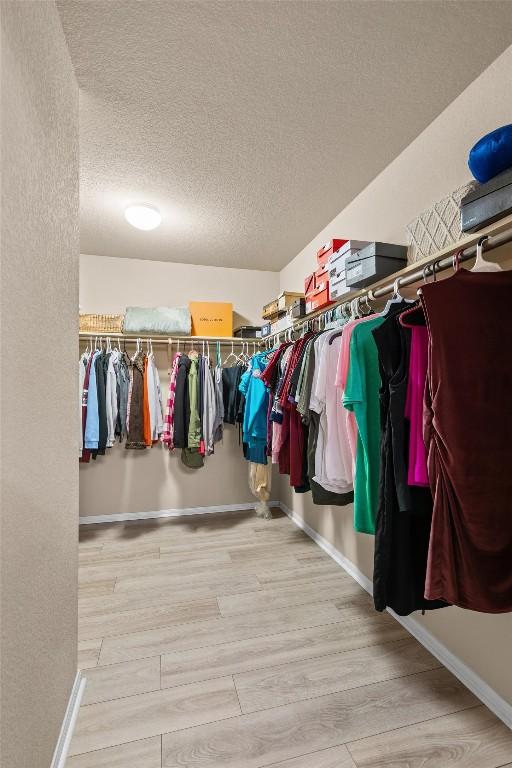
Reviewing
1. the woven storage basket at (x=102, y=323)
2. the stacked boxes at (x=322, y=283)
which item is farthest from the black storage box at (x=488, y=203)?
the woven storage basket at (x=102, y=323)

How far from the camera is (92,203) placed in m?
2.65

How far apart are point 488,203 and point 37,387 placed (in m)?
1.54

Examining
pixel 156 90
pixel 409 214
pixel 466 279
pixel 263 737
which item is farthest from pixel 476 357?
pixel 156 90

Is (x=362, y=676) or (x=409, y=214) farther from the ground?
(x=409, y=214)

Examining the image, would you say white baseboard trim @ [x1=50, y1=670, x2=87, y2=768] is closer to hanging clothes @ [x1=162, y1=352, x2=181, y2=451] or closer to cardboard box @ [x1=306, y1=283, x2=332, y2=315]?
hanging clothes @ [x1=162, y1=352, x2=181, y2=451]

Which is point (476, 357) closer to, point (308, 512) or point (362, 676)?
point (362, 676)

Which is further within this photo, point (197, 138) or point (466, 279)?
point (197, 138)

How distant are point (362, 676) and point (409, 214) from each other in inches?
92.5

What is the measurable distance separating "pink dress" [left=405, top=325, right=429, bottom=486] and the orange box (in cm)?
257

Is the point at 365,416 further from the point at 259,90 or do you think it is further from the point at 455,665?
the point at 259,90

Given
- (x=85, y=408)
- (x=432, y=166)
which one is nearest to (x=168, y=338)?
(x=85, y=408)

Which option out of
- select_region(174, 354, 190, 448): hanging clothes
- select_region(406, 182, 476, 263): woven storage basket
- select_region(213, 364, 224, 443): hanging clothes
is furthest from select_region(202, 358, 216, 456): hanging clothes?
select_region(406, 182, 476, 263): woven storage basket

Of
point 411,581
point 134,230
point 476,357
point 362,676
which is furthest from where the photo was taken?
point 134,230

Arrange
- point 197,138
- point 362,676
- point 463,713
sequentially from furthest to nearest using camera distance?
point 197,138, point 362,676, point 463,713
